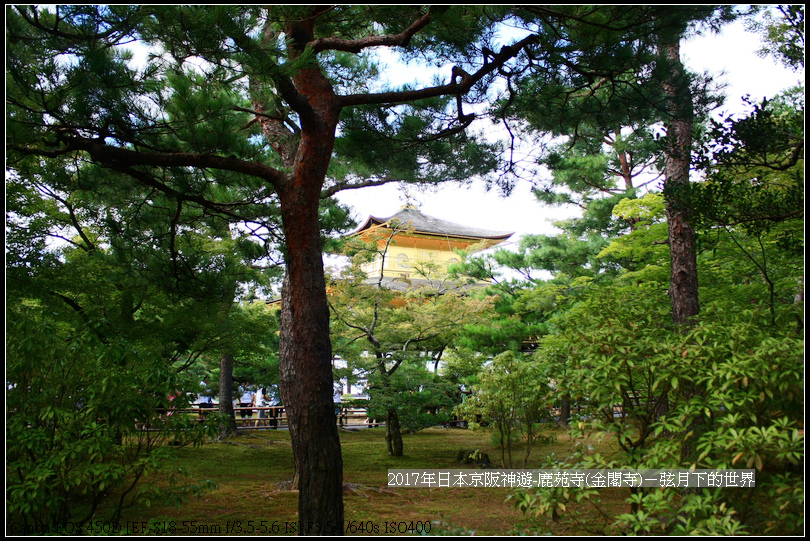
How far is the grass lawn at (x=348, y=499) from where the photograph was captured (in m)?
3.94

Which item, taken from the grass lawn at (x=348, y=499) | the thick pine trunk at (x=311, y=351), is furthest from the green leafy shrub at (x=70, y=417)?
the thick pine trunk at (x=311, y=351)

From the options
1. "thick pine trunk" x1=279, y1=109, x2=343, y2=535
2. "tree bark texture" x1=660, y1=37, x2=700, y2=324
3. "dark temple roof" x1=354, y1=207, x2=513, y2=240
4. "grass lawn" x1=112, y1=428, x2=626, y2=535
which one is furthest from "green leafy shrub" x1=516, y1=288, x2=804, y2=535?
"dark temple roof" x1=354, y1=207, x2=513, y2=240

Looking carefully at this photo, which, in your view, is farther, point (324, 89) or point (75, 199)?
point (75, 199)

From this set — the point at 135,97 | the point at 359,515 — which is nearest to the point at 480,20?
the point at 135,97

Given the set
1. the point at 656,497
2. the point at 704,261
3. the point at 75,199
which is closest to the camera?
the point at 656,497

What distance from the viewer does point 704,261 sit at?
19.4 ft

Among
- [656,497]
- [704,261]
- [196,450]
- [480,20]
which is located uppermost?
[480,20]

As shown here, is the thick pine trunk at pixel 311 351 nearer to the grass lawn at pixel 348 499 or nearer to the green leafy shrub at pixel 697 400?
the grass lawn at pixel 348 499

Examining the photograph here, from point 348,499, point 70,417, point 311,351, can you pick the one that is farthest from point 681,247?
point 70,417

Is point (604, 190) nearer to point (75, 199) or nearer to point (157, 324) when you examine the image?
point (157, 324)

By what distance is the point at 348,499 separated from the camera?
4980 millimetres

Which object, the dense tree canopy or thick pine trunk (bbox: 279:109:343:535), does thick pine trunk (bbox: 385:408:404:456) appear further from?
thick pine trunk (bbox: 279:109:343:535)

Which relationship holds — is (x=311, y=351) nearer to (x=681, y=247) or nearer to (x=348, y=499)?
(x=348, y=499)

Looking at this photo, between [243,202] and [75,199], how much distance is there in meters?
2.86
